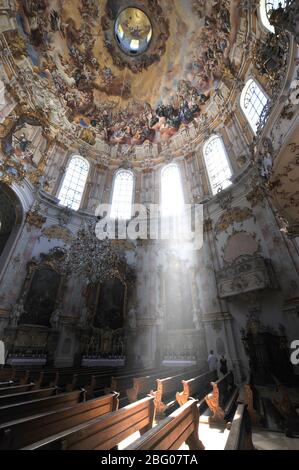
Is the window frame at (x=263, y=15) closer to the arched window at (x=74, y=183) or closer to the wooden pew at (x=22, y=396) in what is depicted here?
the arched window at (x=74, y=183)

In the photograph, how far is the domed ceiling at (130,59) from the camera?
39.4 feet

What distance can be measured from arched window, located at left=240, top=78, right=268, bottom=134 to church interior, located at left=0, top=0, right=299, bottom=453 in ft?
0.31

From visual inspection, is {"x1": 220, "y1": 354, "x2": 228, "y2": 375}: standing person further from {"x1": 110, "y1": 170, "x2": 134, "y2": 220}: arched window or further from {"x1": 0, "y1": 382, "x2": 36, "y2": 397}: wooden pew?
{"x1": 110, "y1": 170, "x2": 134, "y2": 220}: arched window

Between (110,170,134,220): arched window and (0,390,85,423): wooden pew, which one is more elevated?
(110,170,134,220): arched window

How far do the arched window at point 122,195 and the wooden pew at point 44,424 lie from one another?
10.7m

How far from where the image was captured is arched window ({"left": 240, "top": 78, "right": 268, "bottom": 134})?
9.49 meters

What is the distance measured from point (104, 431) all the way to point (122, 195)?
13522mm

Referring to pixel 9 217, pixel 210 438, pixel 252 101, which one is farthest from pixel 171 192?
pixel 210 438

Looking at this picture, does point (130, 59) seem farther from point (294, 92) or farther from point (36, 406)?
point (36, 406)

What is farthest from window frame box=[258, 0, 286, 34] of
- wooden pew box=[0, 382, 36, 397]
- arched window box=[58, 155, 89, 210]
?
wooden pew box=[0, 382, 36, 397]

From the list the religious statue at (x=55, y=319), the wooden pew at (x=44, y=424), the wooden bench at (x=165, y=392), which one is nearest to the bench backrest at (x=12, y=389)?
the wooden pew at (x=44, y=424)

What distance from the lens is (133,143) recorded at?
53.4ft
